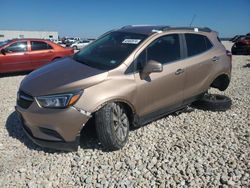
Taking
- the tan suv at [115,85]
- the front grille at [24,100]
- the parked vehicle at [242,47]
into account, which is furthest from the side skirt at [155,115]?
the parked vehicle at [242,47]

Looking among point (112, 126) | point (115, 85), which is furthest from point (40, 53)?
point (112, 126)

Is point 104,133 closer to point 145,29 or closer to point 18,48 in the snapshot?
point 145,29

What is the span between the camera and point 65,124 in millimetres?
3615

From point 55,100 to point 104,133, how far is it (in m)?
0.81

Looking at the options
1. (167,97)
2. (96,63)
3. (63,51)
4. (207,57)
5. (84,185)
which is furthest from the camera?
(63,51)

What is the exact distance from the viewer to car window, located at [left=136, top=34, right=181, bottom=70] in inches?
171

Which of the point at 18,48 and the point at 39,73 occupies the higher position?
the point at 39,73

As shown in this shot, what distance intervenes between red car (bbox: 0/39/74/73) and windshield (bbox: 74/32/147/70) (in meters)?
6.66

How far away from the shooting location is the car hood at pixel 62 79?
3713mm

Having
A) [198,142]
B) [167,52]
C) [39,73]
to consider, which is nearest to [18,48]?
[39,73]

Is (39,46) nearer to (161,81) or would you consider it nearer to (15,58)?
(15,58)

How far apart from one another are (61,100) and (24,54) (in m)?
8.21

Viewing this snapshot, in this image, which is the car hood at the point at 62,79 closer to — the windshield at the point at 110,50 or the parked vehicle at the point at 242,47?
the windshield at the point at 110,50

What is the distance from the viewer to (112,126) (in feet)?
12.7
